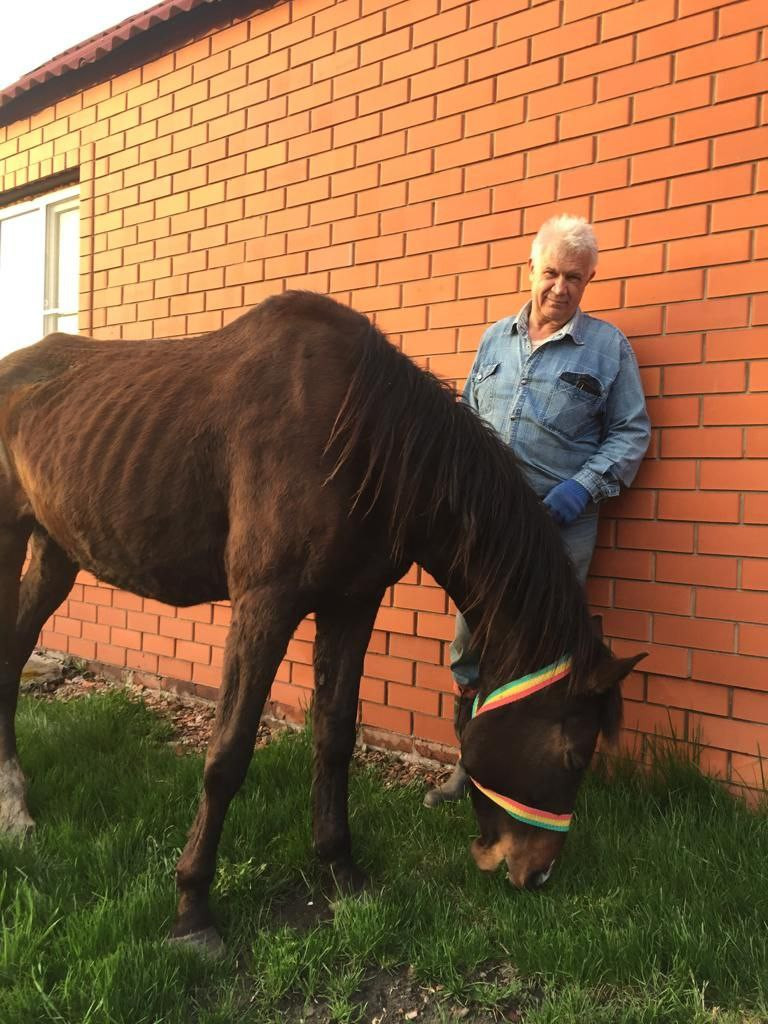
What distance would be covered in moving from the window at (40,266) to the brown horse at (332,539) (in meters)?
3.99

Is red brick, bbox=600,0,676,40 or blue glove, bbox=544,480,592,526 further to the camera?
red brick, bbox=600,0,676,40

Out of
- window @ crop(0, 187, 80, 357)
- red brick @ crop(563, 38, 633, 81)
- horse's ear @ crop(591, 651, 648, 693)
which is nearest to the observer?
horse's ear @ crop(591, 651, 648, 693)

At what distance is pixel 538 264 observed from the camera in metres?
2.93

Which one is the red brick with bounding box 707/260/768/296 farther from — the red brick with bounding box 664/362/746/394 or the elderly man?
the elderly man

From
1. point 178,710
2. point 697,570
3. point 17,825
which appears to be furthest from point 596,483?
point 178,710

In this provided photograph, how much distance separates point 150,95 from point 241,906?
16.2 ft

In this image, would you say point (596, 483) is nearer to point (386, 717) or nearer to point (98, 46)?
point (386, 717)

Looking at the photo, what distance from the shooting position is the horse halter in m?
2.34

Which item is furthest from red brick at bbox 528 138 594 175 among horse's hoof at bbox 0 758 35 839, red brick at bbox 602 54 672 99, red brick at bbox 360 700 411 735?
horse's hoof at bbox 0 758 35 839

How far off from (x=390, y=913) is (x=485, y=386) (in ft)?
6.33

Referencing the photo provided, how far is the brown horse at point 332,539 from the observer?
7.63ft

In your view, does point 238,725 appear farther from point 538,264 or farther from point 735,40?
point 735,40

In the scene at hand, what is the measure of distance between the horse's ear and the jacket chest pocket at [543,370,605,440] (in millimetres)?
1011

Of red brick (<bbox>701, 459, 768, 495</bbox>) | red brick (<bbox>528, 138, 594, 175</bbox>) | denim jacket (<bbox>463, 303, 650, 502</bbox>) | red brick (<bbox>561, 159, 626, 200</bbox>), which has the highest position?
red brick (<bbox>528, 138, 594, 175</bbox>)
